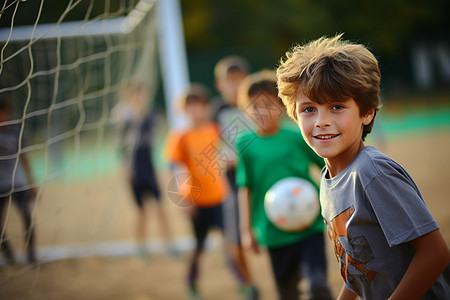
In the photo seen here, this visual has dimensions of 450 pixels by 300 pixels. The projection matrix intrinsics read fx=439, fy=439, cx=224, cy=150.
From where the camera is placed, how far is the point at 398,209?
4.12ft

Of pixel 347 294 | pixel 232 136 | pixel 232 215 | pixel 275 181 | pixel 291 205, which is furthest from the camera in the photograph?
pixel 232 215

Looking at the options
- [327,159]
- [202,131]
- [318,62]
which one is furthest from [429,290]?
[202,131]

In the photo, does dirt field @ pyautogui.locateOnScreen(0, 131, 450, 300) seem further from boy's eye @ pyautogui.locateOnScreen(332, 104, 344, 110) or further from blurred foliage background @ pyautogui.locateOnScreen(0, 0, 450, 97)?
blurred foliage background @ pyautogui.locateOnScreen(0, 0, 450, 97)

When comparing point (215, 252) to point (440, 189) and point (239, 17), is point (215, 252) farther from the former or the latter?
point (239, 17)

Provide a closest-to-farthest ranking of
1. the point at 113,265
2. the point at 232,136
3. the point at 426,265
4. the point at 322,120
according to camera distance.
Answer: the point at 426,265
the point at 322,120
the point at 232,136
the point at 113,265

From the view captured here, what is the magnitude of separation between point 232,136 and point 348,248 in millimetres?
2090

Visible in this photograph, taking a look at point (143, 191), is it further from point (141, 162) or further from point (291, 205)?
point (291, 205)

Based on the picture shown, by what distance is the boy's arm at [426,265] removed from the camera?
124 centimetres

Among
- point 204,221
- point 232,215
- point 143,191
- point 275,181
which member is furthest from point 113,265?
point 275,181

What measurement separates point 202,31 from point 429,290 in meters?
22.2

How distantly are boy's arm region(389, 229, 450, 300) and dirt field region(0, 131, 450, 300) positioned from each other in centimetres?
228

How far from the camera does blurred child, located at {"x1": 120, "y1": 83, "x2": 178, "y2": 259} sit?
4.94 m

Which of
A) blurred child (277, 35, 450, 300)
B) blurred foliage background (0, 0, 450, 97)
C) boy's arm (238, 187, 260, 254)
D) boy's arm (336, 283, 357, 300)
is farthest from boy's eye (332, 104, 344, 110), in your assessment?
blurred foliage background (0, 0, 450, 97)

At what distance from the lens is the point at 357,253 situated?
1404 mm
